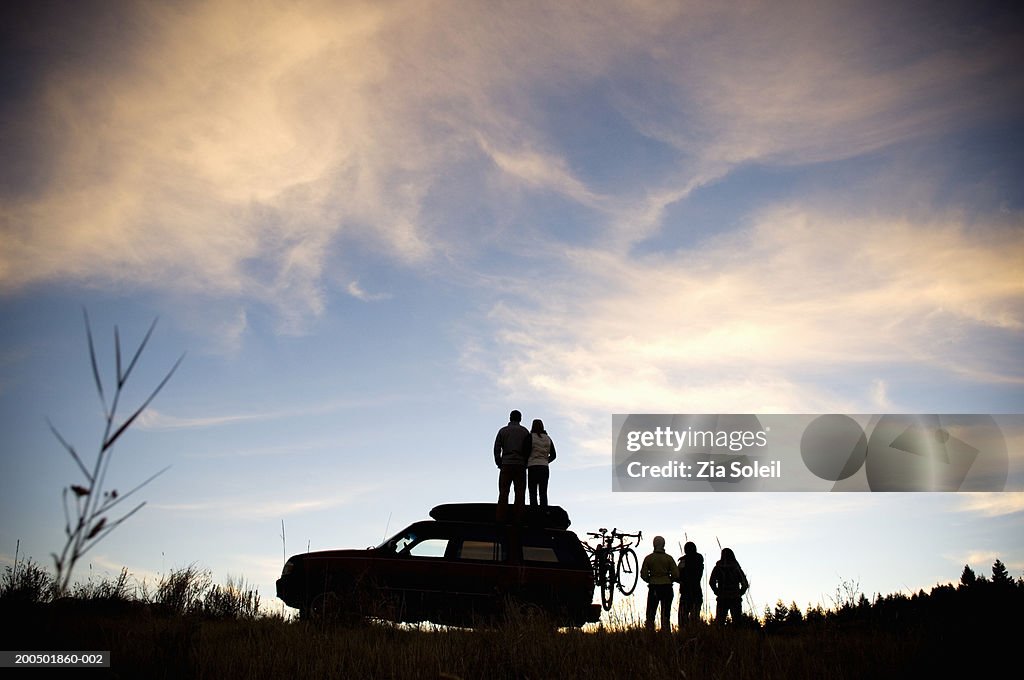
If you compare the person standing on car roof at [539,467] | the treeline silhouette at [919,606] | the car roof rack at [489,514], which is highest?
the person standing on car roof at [539,467]

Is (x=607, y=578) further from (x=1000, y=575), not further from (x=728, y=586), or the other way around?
(x=1000, y=575)

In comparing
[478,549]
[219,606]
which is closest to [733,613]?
[478,549]

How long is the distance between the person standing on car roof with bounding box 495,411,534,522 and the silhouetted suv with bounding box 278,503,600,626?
0.62 meters

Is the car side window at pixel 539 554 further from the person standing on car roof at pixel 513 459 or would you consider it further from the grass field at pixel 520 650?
the grass field at pixel 520 650

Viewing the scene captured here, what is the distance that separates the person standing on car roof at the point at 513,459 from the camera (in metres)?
11.7

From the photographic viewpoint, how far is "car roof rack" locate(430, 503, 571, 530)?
11.4m

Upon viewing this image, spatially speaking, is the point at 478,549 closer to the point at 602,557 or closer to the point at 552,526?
the point at 552,526

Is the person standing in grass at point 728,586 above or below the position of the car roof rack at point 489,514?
below

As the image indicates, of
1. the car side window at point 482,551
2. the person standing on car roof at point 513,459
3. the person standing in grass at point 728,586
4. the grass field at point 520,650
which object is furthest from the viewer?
the person standing on car roof at point 513,459

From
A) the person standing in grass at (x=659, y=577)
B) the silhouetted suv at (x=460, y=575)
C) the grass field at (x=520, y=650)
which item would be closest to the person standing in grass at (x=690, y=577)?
the person standing in grass at (x=659, y=577)

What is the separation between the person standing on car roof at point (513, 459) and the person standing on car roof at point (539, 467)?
0.48 ft

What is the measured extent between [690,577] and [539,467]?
332cm

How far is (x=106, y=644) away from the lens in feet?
23.1

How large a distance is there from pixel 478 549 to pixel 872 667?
233 inches
